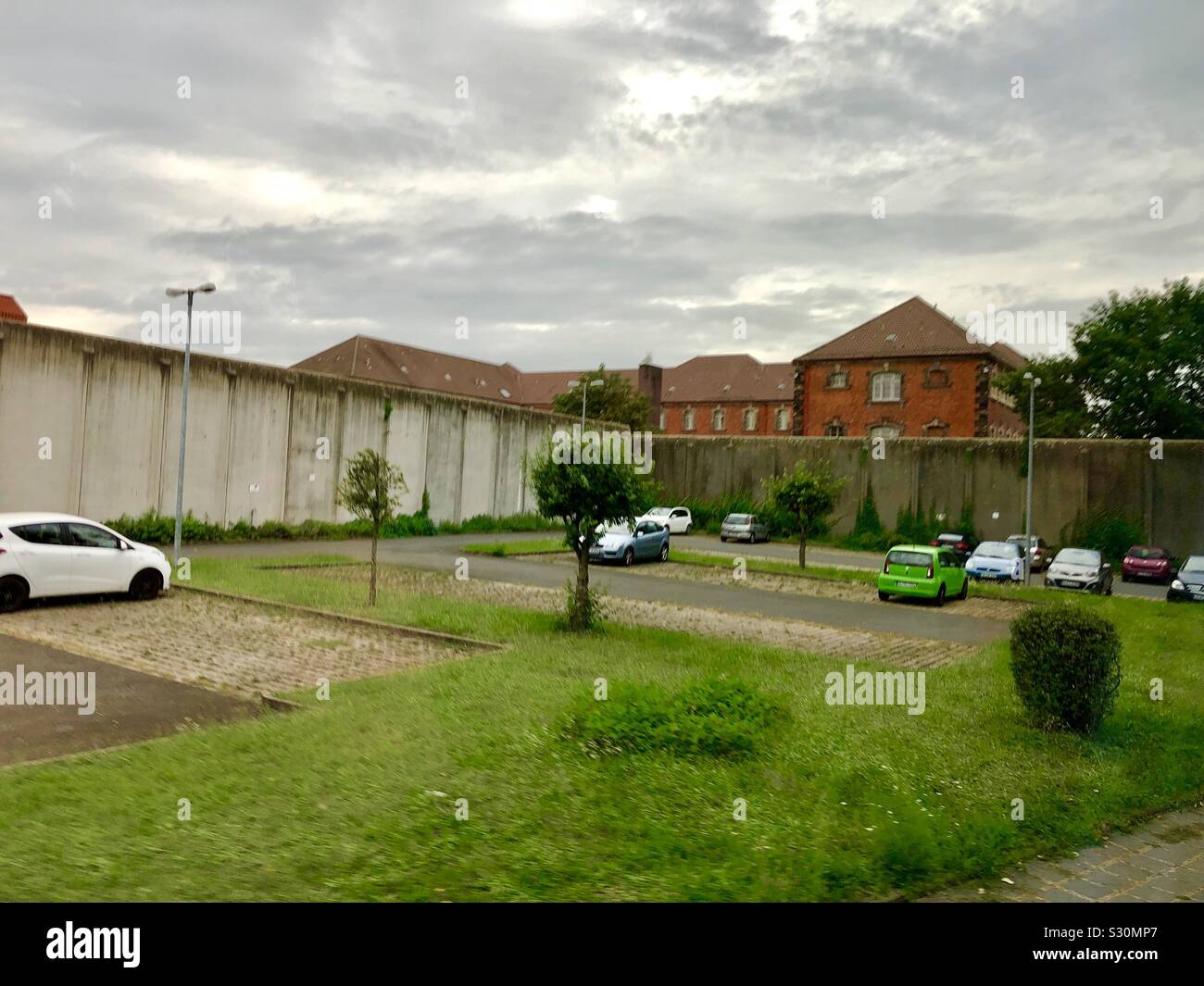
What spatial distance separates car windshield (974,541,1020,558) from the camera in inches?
1318

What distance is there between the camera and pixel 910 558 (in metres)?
26.2

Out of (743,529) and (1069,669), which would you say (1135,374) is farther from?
(1069,669)

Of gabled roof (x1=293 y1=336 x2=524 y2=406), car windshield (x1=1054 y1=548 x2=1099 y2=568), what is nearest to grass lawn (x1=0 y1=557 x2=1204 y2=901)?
car windshield (x1=1054 y1=548 x2=1099 y2=568)

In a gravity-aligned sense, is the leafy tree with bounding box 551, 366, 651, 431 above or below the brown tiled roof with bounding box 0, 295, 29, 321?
below

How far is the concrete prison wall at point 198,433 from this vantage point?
25984mm

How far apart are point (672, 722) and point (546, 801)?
2.07 metres

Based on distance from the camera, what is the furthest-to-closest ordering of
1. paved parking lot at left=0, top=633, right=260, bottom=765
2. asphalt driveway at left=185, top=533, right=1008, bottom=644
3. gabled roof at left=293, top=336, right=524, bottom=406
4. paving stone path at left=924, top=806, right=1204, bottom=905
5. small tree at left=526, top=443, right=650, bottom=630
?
gabled roof at left=293, top=336, right=524, bottom=406 < asphalt driveway at left=185, top=533, right=1008, bottom=644 < small tree at left=526, top=443, right=650, bottom=630 < paved parking lot at left=0, top=633, right=260, bottom=765 < paving stone path at left=924, top=806, right=1204, bottom=905

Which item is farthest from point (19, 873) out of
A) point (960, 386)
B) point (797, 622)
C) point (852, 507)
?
point (960, 386)

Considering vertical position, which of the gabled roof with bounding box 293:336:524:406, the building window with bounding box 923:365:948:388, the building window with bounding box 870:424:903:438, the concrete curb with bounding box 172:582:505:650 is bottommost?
the concrete curb with bounding box 172:582:505:650

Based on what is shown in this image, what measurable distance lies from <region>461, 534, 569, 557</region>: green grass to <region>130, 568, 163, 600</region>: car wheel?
14.3 m

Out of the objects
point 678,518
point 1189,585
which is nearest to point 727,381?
point 678,518

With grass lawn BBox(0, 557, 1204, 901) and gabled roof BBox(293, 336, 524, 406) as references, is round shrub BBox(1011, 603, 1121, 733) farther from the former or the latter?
gabled roof BBox(293, 336, 524, 406)

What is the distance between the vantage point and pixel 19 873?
5.23m
